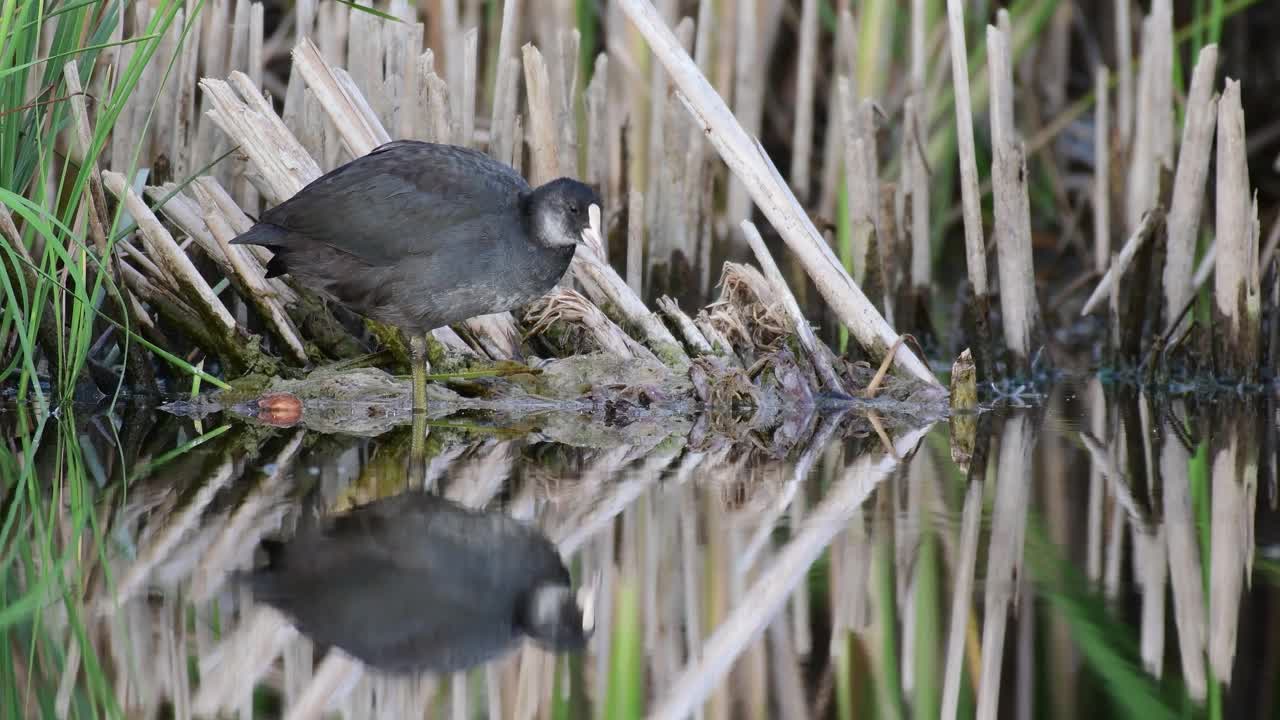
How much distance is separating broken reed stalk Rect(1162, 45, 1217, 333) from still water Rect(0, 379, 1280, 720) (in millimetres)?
1515

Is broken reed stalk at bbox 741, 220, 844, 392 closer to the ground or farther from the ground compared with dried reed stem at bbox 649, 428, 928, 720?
farther from the ground

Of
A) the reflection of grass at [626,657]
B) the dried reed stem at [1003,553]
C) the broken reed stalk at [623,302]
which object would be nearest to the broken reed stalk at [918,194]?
the broken reed stalk at [623,302]

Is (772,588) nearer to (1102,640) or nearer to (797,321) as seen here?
(1102,640)

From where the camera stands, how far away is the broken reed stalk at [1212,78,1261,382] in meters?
5.34

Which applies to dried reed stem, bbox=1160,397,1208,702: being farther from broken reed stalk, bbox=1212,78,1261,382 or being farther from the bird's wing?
the bird's wing

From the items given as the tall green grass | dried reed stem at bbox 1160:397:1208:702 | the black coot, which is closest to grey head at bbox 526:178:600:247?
the black coot

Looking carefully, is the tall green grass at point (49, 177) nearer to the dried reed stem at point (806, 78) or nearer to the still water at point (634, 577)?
the still water at point (634, 577)

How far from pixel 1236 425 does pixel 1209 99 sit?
1436mm

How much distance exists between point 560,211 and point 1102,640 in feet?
8.29

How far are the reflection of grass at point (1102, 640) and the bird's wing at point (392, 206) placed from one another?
6.99 ft

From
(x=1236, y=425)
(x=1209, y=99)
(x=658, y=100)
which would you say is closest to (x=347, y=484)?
(x=1236, y=425)

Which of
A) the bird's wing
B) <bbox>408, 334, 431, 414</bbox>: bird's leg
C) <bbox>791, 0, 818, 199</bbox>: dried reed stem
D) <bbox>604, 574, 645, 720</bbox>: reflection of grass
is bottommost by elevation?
<bbox>604, 574, 645, 720</bbox>: reflection of grass

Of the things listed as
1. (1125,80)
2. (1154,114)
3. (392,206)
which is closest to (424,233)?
(392,206)

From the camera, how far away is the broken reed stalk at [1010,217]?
552 centimetres
